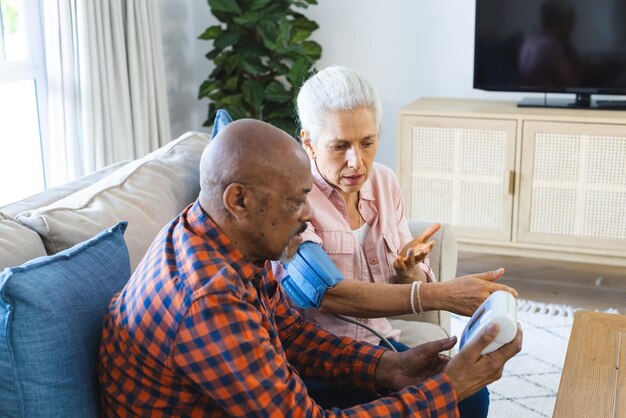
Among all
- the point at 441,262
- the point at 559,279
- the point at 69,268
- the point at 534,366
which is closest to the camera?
the point at 69,268

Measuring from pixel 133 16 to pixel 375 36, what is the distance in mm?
1214

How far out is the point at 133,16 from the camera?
3.50 metres

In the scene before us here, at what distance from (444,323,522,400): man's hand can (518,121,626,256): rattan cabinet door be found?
216 cm

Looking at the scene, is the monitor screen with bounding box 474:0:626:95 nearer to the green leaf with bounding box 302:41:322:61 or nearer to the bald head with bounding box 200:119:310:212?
the green leaf with bounding box 302:41:322:61

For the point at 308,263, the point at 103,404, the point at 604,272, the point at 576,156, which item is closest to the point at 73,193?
the point at 308,263

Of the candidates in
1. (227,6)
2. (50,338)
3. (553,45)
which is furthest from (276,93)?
(50,338)

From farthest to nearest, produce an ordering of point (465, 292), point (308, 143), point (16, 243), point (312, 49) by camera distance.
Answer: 1. point (312, 49)
2. point (308, 143)
3. point (465, 292)
4. point (16, 243)

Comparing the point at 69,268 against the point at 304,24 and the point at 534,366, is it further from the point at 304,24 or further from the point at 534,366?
the point at 304,24

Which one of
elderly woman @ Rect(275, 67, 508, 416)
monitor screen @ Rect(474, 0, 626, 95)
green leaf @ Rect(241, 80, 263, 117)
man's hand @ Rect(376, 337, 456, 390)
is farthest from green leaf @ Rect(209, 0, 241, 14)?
man's hand @ Rect(376, 337, 456, 390)

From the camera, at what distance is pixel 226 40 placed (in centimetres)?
385

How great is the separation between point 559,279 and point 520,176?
1.82ft

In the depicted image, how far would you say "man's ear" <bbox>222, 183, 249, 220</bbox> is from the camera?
1.23m

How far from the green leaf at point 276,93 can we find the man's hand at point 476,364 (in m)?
2.62

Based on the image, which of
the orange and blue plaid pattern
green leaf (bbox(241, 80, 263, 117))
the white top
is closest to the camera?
the orange and blue plaid pattern
